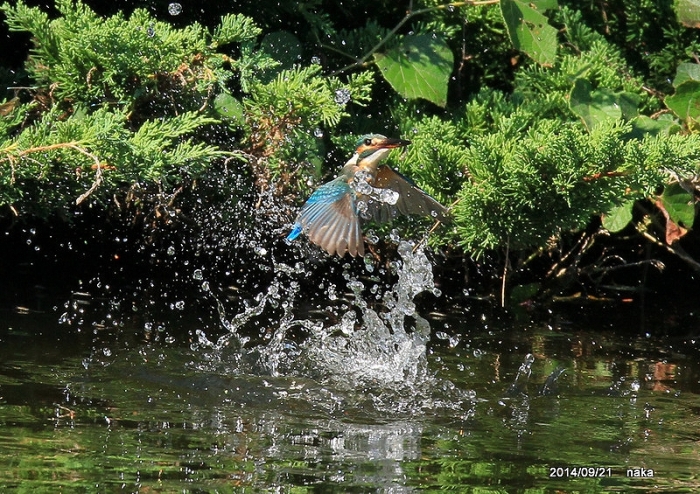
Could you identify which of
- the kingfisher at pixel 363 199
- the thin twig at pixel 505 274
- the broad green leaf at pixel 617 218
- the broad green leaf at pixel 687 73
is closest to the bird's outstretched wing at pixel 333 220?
the kingfisher at pixel 363 199

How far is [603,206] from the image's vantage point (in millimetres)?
3998

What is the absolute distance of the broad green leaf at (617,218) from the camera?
436 centimetres

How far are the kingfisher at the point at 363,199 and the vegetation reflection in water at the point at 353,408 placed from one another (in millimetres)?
227

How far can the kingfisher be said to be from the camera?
12.4 ft

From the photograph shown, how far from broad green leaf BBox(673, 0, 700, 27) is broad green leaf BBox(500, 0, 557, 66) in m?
0.60

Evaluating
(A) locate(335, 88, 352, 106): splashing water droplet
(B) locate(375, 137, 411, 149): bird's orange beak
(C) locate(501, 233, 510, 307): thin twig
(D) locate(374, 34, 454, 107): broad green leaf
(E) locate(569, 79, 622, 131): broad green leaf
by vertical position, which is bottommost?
(C) locate(501, 233, 510, 307): thin twig

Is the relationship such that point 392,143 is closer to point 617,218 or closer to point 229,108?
point 229,108

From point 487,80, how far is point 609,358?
4.92 feet

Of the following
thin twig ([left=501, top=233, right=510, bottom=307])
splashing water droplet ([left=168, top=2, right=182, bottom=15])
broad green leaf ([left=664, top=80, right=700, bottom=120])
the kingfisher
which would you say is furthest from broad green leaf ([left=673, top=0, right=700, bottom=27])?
splashing water droplet ([left=168, top=2, right=182, bottom=15])

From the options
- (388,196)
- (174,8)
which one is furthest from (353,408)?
(174,8)

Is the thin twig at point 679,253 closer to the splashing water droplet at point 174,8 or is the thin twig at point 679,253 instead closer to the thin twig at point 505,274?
the thin twig at point 505,274

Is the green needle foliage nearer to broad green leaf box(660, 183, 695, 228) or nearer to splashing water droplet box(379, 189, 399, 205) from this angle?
broad green leaf box(660, 183, 695, 228)

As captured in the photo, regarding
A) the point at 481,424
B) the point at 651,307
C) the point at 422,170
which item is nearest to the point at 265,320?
the point at 422,170

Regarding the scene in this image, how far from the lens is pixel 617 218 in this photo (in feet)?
Result: 14.4
